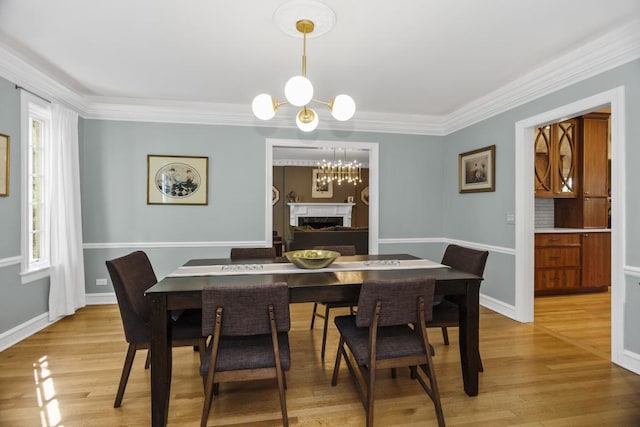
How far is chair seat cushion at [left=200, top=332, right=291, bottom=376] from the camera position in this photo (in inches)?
66.1

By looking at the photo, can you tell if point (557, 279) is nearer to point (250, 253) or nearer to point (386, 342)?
point (386, 342)

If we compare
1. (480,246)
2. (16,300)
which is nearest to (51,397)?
(16,300)

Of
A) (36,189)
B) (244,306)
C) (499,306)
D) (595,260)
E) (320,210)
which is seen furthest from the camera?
(320,210)

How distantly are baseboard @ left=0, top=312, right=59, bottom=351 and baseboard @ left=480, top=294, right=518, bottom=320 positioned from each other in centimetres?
483

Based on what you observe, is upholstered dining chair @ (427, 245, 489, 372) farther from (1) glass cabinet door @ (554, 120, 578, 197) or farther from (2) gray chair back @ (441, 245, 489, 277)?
(1) glass cabinet door @ (554, 120, 578, 197)

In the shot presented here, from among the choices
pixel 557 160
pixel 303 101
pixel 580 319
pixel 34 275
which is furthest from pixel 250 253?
pixel 557 160

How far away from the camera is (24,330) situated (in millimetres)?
3076

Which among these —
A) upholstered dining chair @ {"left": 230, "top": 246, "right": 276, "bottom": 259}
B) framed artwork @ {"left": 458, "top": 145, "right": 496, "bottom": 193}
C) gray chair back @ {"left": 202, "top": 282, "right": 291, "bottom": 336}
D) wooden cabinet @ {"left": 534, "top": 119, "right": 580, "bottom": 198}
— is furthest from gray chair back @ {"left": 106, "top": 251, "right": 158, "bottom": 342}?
wooden cabinet @ {"left": 534, "top": 119, "right": 580, "bottom": 198}

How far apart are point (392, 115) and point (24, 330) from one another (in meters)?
4.72

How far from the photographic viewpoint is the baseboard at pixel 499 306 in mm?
3602

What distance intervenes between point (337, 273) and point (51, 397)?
6.49ft

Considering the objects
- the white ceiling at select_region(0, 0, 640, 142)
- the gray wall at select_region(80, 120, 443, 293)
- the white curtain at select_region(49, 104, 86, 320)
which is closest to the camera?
the white ceiling at select_region(0, 0, 640, 142)

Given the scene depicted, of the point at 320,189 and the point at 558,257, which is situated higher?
the point at 320,189

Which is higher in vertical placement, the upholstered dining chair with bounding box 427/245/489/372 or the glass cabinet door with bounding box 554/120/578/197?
the glass cabinet door with bounding box 554/120/578/197
